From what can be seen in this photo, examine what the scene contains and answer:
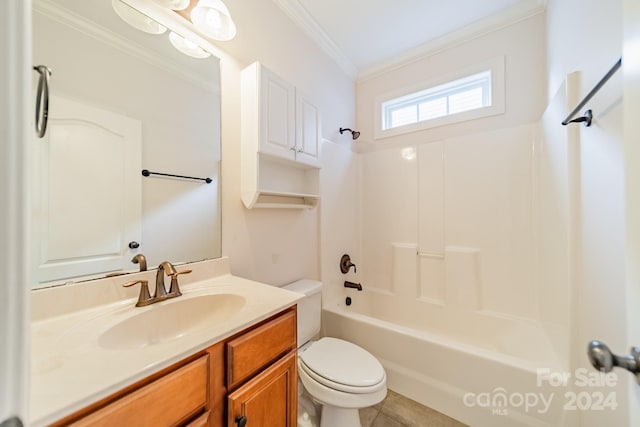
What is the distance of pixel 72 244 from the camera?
Result: 0.85 metres

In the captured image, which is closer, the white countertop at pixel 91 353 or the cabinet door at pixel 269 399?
the white countertop at pixel 91 353

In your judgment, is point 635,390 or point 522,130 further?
point 522,130

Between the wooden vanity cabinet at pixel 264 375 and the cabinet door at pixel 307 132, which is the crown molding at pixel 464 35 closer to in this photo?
the cabinet door at pixel 307 132

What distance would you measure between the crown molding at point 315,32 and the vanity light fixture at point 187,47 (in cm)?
78

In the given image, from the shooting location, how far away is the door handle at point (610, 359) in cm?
46

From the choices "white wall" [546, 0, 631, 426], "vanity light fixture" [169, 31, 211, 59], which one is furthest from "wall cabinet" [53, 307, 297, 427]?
"vanity light fixture" [169, 31, 211, 59]

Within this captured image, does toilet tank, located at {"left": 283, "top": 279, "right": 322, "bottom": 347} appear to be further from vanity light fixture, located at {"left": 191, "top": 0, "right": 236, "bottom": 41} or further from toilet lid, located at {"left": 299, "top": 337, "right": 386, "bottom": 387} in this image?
vanity light fixture, located at {"left": 191, "top": 0, "right": 236, "bottom": 41}

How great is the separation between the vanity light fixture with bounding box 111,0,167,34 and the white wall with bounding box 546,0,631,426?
5.82ft

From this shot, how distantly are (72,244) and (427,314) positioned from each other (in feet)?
7.75

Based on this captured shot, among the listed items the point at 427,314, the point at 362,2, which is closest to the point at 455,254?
the point at 427,314

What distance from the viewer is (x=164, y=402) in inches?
23.2

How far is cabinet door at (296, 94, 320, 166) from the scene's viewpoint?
1.55 metres

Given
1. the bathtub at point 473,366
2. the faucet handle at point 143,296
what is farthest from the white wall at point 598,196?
the faucet handle at point 143,296

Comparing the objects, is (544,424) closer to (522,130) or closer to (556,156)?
(556,156)
